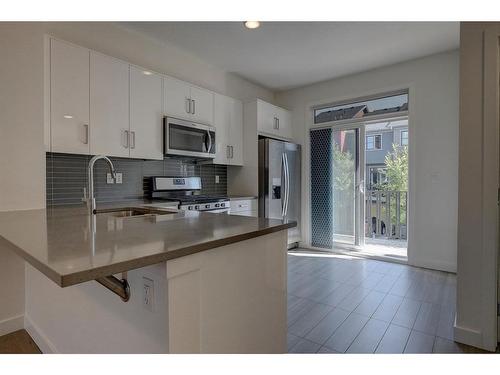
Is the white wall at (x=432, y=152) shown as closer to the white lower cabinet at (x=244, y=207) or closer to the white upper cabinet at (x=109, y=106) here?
the white lower cabinet at (x=244, y=207)

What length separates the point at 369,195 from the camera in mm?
5023

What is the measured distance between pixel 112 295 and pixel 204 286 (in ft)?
1.41

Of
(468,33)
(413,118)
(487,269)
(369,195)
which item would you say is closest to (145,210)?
(487,269)

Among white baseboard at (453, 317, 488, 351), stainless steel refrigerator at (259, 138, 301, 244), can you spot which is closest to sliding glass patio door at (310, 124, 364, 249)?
stainless steel refrigerator at (259, 138, 301, 244)

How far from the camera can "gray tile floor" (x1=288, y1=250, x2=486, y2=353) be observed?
194cm

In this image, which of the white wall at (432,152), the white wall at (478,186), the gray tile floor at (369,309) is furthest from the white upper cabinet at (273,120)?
the white wall at (478,186)

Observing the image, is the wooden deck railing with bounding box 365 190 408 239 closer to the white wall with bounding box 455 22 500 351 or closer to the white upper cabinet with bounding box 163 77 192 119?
the white wall with bounding box 455 22 500 351

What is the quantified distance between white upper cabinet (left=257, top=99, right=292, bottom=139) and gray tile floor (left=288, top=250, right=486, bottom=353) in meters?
1.91

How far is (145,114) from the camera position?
2.92 m

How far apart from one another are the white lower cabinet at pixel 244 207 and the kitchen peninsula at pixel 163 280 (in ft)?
6.59

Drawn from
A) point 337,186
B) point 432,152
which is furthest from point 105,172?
point 432,152

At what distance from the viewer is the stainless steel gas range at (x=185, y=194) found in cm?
310
